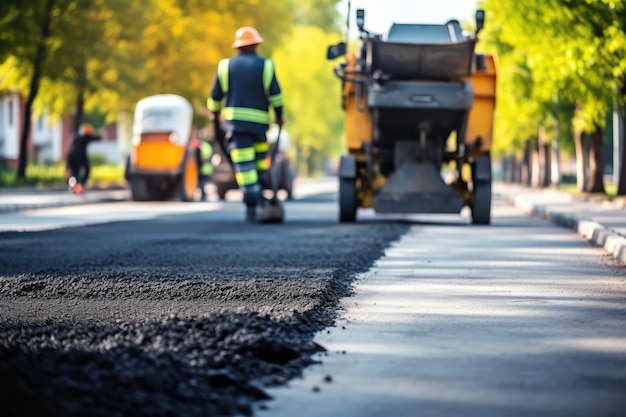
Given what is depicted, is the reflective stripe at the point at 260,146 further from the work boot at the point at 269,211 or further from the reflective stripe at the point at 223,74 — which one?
the reflective stripe at the point at 223,74

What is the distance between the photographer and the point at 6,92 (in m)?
37.4

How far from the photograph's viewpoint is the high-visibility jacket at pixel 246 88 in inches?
682

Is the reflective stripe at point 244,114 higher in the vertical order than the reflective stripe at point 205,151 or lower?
higher

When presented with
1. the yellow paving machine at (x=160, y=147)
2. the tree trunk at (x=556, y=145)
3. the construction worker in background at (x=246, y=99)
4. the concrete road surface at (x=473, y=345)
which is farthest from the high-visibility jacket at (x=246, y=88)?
the tree trunk at (x=556, y=145)

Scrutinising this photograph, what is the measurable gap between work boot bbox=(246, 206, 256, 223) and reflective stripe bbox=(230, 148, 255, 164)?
0.85 metres

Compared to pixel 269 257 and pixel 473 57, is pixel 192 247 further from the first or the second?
pixel 473 57

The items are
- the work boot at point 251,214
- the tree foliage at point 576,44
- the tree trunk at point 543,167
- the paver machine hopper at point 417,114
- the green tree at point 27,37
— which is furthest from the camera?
the tree trunk at point 543,167

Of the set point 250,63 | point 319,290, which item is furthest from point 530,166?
point 319,290

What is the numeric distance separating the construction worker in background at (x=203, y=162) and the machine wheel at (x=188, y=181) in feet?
0.80

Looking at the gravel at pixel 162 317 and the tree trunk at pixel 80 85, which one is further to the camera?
the tree trunk at pixel 80 85

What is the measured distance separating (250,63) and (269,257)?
21.2ft

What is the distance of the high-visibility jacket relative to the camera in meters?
17.3

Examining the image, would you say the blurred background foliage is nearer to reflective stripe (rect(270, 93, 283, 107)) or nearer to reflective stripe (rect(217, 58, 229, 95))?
reflective stripe (rect(270, 93, 283, 107))

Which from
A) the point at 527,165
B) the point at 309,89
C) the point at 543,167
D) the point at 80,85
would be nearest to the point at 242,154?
the point at 80,85
